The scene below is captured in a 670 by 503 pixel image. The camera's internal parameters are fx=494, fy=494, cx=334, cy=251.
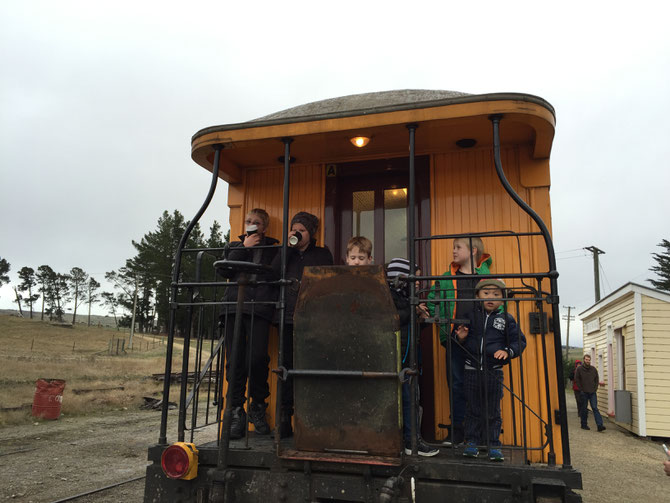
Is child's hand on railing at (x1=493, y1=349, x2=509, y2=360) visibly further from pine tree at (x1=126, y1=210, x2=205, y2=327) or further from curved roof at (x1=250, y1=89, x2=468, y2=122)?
pine tree at (x1=126, y1=210, x2=205, y2=327)

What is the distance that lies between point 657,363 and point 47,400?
47.5 feet

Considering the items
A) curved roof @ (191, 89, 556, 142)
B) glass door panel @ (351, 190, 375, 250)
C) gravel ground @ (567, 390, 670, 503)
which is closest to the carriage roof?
curved roof @ (191, 89, 556, 142)

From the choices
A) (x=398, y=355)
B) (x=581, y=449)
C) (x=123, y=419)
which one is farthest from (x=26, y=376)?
(x=398, y=355)

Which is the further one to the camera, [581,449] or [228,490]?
[581,449]

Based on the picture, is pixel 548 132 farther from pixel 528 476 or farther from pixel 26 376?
pixel 26 376

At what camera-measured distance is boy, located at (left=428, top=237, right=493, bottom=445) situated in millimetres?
3621

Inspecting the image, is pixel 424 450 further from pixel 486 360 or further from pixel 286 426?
pixel 286 426

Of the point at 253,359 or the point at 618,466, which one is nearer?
the point at 253,359

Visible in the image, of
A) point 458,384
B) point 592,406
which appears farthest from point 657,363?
point 458,384

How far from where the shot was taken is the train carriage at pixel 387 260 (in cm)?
294

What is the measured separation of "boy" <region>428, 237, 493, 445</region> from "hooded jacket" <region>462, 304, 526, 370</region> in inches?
5.8

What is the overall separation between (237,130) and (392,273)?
1.68m

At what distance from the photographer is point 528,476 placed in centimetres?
274

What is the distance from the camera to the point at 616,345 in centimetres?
1397
